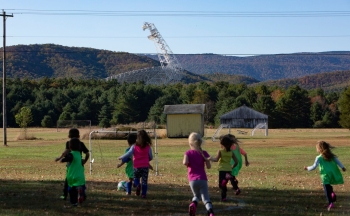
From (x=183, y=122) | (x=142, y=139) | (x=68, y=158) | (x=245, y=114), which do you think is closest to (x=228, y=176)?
(x=142, y=139)

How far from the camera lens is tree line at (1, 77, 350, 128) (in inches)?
4665

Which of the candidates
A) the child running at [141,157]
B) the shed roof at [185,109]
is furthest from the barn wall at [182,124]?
the child running at [141,157]

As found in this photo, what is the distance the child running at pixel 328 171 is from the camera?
13.0 metres

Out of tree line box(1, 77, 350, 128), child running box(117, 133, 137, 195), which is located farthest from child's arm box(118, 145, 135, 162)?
tree line box(1, 77, 350, 128)

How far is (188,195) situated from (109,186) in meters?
3.06

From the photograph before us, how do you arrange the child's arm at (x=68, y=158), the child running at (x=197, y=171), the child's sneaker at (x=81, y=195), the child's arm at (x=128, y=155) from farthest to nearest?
the child's arm at (x=128, y=155) < the child's sneaker at (x=81, y=195) < the child's arm at (x=68, y=158) < the child running at (x=197, y=171)

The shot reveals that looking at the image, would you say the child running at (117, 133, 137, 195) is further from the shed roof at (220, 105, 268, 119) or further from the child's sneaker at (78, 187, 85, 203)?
the shed roof at (220, 105, 268, 119)

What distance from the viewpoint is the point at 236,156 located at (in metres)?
15.5

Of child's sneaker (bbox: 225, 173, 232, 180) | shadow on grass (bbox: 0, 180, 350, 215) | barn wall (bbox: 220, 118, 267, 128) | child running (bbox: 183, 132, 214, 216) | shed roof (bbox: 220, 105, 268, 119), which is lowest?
shadow on grass (bbox: 0, 180, 350, 215)

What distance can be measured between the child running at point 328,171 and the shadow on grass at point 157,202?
0.35m

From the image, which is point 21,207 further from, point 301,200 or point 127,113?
point 127,113

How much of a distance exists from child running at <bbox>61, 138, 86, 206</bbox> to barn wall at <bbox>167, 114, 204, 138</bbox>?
57.7m

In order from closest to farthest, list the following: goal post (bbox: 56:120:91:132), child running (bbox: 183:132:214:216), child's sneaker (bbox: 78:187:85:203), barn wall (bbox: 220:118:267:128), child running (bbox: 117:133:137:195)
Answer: child running (bbox: 183:132:214:216), child's sneaker (bbox: 78:187:85:203), child running (bbox: 117:133:137:195), barn wall (bbox: 220:118:267:128), goal post (bbox: 56:120:91:132)

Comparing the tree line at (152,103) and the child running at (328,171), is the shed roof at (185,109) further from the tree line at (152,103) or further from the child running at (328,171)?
the child running at (328,171)
